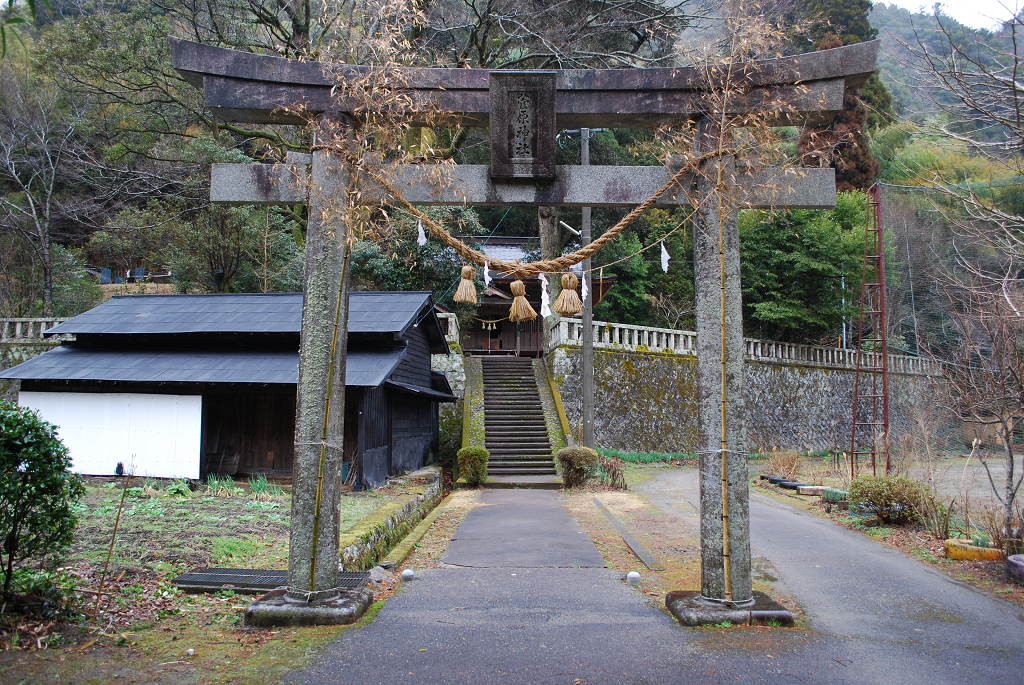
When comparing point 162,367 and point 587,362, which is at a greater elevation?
point 587,362

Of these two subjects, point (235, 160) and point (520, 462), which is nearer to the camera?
point (520, 462)

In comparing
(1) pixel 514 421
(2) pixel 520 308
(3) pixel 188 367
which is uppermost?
(2) pixel 520 308

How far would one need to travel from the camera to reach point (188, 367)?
12609mm

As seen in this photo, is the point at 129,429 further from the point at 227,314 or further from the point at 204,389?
the point at 227,314

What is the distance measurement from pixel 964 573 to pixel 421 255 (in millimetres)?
18196

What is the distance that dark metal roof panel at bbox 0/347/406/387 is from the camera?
467 inches

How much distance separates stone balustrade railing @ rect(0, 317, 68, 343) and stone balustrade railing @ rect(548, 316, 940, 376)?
18395 mm

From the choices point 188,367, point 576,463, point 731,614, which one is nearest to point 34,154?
point 188,367

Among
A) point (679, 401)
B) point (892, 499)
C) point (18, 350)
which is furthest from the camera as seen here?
point (679, 401)

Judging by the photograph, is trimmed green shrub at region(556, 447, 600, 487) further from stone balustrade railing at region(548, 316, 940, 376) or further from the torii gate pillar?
the torii gate pillar


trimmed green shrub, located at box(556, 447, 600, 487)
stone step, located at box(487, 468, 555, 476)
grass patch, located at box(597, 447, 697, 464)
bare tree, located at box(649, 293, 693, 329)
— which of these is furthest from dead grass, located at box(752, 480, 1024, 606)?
bare tree, located at box(649, 293, 693, 329)

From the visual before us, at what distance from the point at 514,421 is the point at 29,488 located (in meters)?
14.9

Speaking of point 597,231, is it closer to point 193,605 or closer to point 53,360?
point 53,360

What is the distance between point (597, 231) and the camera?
25.2 m
